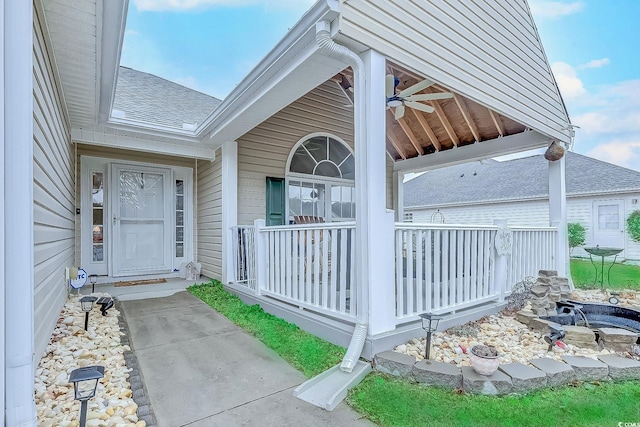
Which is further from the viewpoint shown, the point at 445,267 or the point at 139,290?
the point at 139,290

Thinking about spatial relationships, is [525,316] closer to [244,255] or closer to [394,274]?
[394,274]

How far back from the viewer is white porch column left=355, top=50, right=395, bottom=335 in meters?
2.45

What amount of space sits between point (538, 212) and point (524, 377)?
40.6 ft

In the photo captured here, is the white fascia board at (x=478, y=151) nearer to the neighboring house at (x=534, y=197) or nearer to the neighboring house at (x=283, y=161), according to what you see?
the neighboring house at (x=283, y=161)

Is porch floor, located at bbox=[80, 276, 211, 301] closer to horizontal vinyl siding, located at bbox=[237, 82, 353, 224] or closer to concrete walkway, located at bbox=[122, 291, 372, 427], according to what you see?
concrete walkway, located at bbox=[122, 291, 372, 427]

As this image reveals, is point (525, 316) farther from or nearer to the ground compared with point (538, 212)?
nearer to the ground

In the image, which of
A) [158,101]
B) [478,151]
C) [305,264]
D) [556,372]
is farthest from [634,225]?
[158,101]

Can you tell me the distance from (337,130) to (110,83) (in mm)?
3887

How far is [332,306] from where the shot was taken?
111 inches

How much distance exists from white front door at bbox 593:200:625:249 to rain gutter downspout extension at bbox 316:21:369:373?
1233cm

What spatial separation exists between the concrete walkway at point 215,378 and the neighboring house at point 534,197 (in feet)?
24.4

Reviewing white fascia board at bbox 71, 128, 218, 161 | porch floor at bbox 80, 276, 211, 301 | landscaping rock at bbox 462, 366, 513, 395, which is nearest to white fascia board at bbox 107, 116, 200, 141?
white fascia board at bbox 71, 128, 218, 161

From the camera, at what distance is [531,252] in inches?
179

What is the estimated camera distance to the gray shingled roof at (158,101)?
5.11 meters
